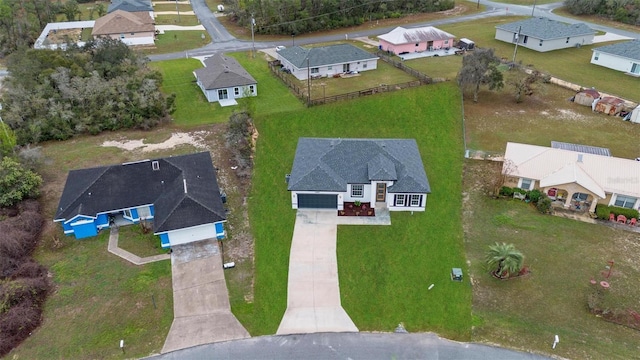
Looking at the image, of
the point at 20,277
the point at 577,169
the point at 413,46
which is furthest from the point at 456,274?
the point at 413,46

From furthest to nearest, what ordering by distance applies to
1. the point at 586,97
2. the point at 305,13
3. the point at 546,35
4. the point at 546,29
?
the point at 305,13 < the point at 546,29 < the point at 546,35 < the point at 586,97

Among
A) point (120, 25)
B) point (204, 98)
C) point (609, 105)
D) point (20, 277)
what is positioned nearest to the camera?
point (20, 277)

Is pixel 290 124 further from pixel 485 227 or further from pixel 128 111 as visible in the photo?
pixel 485 227

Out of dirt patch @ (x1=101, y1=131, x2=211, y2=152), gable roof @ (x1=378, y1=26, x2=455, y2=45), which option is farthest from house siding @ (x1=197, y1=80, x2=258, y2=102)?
gable roof @ (x1=378, y1=26, x2=455, y2=45)

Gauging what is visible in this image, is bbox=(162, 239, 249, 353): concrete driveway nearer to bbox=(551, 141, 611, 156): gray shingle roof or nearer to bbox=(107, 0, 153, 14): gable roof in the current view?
bbox=(551, 141, 611, 156): gray shingle roof

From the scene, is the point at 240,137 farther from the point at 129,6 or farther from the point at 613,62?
the point at 129,6

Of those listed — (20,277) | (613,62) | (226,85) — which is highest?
(613,62)

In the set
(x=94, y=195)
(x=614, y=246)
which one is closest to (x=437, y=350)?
(x=614, y=246)
